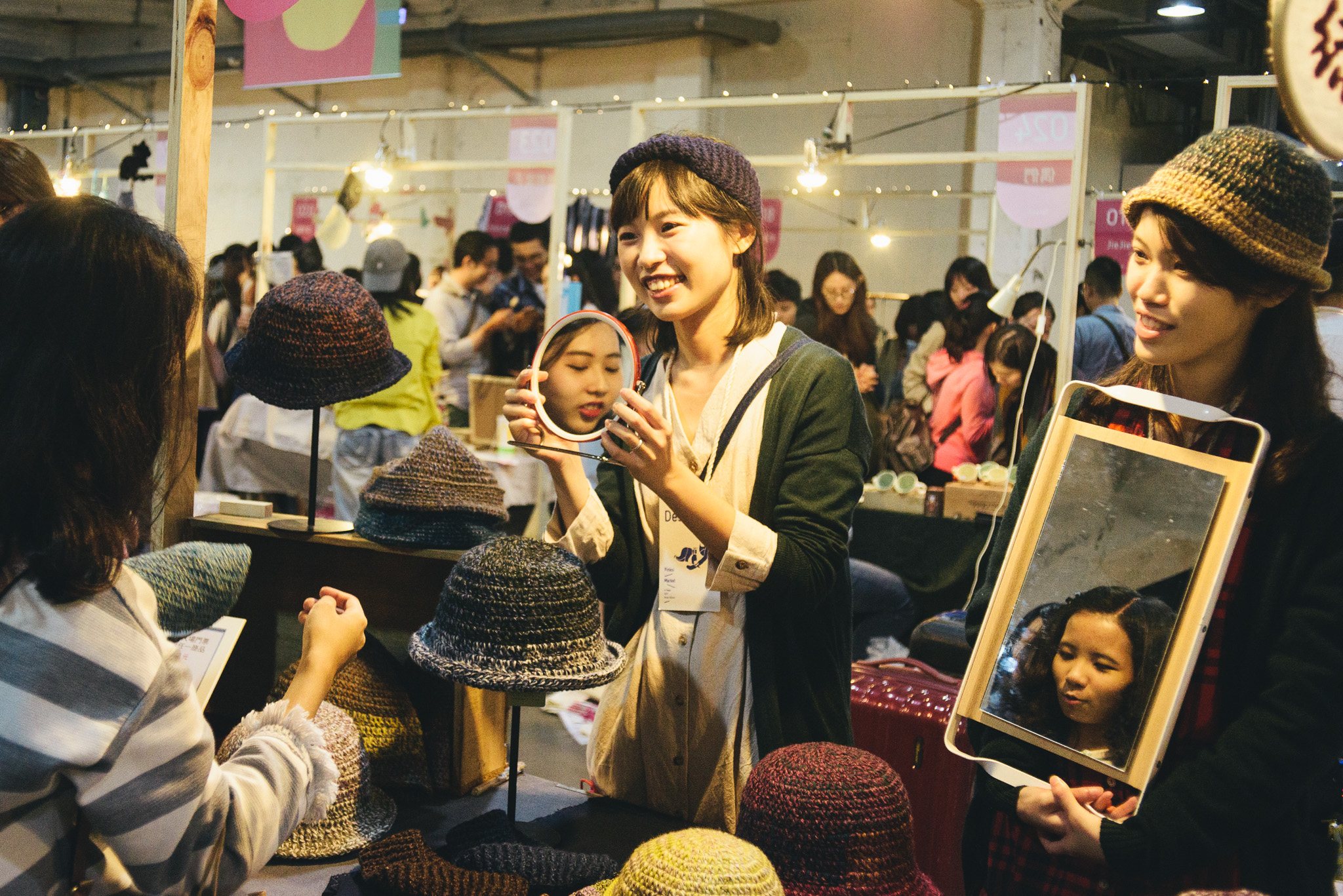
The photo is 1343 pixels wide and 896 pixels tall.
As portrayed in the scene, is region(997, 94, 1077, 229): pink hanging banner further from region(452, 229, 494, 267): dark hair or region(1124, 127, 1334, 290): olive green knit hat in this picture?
region(1124, 127, 1334, 290): olive green knit hat

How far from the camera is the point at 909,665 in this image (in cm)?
258

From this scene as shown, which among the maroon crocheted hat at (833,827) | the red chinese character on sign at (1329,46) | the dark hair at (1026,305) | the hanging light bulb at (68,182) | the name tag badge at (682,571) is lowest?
the maroon crocheted hat at (833,827)

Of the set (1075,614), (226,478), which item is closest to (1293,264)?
(1075,614)

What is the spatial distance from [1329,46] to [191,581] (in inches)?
62.0

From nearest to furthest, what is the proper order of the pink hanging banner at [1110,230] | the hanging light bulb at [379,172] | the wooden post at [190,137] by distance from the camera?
1. the wooden post at [190,137]
2. the hanging light bulb at [379,172]
3. the pink hanging banner at [1110,230]

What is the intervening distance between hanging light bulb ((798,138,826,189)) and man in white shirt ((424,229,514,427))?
1900 mm

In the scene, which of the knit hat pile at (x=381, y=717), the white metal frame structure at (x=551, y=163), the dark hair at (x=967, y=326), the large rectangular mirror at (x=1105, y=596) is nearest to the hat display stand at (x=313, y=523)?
the knit hat pile at (x=381, y=717)

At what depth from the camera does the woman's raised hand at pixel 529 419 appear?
156cm

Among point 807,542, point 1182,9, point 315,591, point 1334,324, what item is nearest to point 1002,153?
point 1334,324

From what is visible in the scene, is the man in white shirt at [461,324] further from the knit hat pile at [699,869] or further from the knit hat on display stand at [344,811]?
the knit hat pile at [699,869]

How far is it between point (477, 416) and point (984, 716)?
15.2 feet

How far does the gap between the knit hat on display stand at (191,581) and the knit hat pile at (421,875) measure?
0.44 m

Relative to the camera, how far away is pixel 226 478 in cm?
581

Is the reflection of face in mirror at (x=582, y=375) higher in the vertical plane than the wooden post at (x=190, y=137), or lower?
lower
